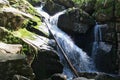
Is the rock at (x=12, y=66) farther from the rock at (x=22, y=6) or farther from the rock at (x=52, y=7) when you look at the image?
the rock at (x=52, y=7)

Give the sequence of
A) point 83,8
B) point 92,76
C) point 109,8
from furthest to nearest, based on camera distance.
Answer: point 83,8
point 109,8
point 92,76

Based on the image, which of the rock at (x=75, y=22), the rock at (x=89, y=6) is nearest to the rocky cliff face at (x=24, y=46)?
the rock at (x=75, y=22)

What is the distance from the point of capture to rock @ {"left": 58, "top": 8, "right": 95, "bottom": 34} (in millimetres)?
18297

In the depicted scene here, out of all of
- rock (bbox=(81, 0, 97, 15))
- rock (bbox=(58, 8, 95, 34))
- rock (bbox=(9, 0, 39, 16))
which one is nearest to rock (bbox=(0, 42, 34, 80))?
rock (bbox=(9, 0, 39, 16))

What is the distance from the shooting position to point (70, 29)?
A: 60.2ft

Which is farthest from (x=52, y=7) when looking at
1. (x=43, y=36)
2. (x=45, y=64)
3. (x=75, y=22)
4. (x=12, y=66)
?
(x=12, y=66)

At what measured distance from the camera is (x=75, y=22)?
1838 centimetres

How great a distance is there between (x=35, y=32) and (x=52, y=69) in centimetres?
277

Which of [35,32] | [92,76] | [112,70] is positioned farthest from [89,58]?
[35,32]

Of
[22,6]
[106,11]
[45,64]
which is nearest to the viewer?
[45,64]

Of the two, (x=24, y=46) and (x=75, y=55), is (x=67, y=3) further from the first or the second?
(x=24, y=46)

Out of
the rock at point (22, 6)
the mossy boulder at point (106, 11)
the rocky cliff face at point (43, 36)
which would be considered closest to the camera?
the rocky cliff face at point (43, 36)

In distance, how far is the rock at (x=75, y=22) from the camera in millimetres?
18297

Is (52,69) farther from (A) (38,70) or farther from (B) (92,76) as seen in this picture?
(B) (92,76)
